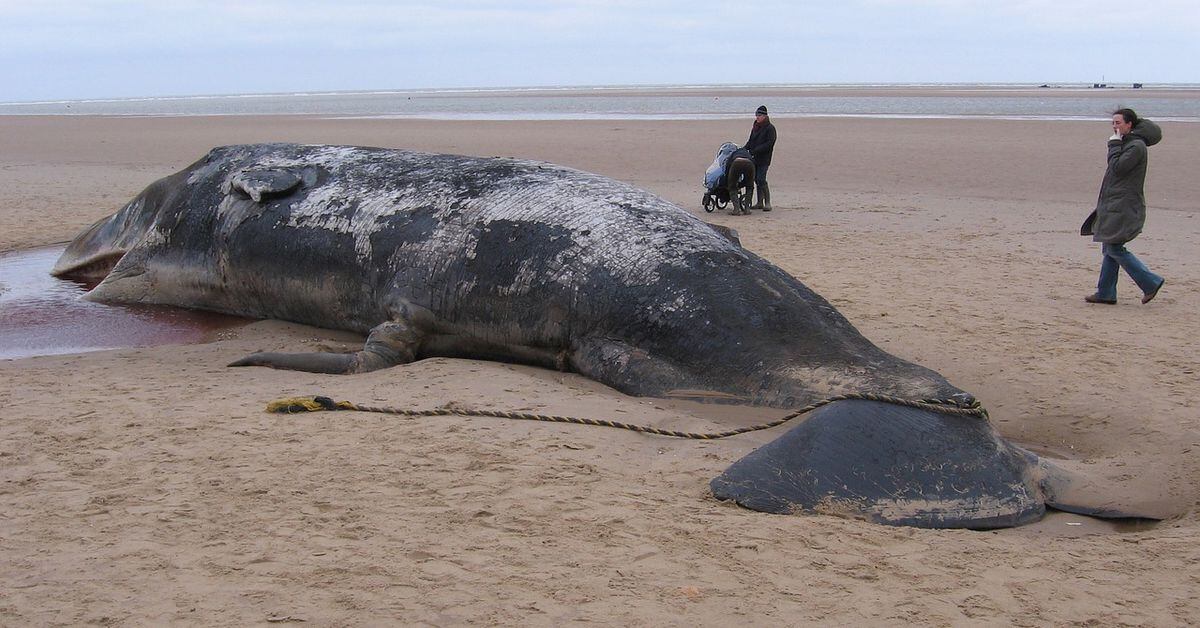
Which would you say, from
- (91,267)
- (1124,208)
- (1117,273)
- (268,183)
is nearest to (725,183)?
(1124,208)

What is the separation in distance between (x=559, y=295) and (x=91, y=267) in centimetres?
526

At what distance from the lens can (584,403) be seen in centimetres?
555

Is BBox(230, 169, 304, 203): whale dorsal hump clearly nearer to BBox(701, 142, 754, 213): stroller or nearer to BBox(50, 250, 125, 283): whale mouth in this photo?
BBox(50, 250, 125, 283): whale mouth

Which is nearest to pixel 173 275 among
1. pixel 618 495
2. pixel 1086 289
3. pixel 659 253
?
pixel 659 253

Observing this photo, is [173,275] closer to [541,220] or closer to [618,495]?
[541,220]

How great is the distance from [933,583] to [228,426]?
11.2 feet

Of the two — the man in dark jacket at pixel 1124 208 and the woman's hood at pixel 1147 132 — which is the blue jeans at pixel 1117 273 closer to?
the man in dark jacket at pixel 1124 208

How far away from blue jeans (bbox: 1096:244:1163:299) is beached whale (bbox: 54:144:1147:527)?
12.8 ft

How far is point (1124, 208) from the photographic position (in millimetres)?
8945

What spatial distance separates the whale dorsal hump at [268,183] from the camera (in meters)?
7.96

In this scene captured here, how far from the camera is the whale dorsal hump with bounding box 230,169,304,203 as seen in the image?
26.1 ft

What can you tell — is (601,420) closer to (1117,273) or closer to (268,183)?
(268,183)

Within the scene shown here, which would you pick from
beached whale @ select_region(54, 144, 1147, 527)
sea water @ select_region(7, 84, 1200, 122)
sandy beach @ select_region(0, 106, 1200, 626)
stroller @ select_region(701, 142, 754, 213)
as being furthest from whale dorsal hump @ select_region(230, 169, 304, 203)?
sea water @ select_region(7, 84, 1200, 122)

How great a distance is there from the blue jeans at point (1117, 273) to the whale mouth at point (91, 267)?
8.54 m
